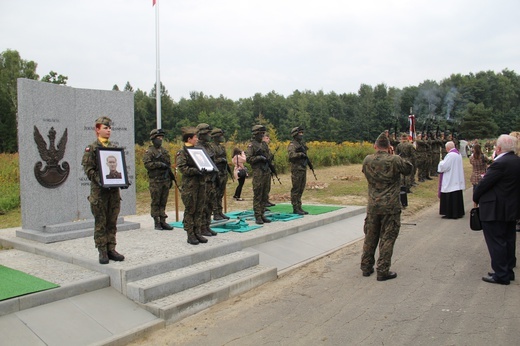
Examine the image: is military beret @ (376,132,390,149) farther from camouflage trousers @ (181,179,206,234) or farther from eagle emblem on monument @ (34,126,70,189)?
eagle emblem on monument @ (34,126,70,189)

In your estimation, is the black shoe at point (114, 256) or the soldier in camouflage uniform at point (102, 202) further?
the black shoe at point (114, 256)

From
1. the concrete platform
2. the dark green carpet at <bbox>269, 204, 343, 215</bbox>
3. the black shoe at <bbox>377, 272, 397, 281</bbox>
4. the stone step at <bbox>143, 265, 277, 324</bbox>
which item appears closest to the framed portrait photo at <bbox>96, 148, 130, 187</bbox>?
the concrete platform

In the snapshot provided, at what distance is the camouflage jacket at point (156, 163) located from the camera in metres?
8.80

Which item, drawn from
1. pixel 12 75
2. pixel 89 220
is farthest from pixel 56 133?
pixel 12 75

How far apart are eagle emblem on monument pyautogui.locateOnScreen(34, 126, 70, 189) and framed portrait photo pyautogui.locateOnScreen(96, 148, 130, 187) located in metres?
2.61

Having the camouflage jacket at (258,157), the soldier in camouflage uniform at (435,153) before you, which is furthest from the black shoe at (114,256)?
the soldier in camouflage uniform at (435,153)

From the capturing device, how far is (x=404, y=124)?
1978 inches

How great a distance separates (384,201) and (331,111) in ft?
201

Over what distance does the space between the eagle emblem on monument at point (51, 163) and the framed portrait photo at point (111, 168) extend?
8.55ft

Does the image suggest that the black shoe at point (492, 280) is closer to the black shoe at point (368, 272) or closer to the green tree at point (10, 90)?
the black shoe at point (368, 272)

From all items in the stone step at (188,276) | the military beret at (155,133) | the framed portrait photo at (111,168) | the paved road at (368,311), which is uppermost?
the military beret at (155,133)

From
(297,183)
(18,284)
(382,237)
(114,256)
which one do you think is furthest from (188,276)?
(297,183)

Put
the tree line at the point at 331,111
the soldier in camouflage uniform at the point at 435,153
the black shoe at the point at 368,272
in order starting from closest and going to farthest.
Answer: the black shoe at the point at 368,272 → the soldier in camouflage uniform at the point at 435,153 → the tree line at the point at 331,111

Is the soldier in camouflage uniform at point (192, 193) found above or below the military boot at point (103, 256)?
above
